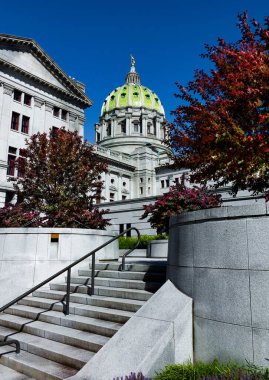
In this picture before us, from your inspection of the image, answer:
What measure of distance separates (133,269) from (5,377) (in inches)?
157

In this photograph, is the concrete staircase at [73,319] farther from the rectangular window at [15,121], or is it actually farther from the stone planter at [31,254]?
the rectangular window at [15,121]

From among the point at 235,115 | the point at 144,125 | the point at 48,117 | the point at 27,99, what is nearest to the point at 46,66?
the point at 27,99

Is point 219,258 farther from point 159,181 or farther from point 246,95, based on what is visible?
point 159,181

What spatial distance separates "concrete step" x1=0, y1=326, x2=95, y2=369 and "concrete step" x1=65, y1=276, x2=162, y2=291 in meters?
2.03

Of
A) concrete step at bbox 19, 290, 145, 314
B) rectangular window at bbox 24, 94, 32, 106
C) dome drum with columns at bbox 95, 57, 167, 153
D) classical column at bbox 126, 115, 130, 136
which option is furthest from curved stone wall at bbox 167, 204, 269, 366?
classical column at bbox 126, 115, 130, 136

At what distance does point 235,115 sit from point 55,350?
667cm

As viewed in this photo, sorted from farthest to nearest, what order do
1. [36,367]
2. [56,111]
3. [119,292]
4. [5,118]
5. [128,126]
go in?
[128,126] → [56,111] → [5,118] → [119,292] → [36,367]

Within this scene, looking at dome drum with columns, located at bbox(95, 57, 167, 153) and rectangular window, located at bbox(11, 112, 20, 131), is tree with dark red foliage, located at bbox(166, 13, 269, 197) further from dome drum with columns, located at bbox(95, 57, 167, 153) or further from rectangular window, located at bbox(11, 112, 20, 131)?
dome drum with columns, located at bbox(95, 57, 167, 153)

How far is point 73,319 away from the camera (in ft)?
22.7

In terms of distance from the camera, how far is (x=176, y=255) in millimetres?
6156

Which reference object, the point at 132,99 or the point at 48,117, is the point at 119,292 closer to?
the point at 48,117

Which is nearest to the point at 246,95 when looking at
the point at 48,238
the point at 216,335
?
the point at 216,335

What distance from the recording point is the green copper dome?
109875mm

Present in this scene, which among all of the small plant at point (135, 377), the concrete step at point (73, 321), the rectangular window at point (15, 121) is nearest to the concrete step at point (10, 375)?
the concrete step at point (73, 321)
